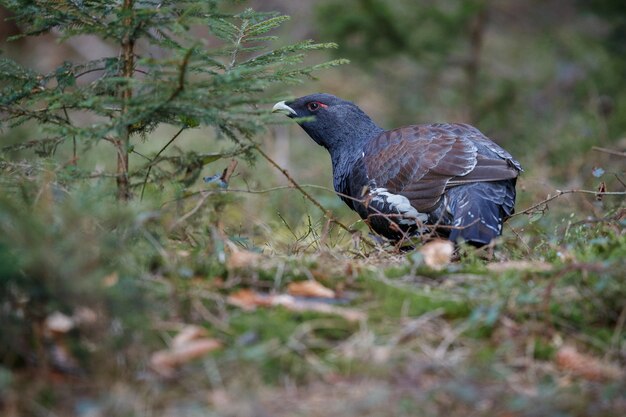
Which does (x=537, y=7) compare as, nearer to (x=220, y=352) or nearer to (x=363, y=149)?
(x=363, y=149)

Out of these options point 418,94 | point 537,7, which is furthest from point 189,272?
point 537,7

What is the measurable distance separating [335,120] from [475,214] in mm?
2099

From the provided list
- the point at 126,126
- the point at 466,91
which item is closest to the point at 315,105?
the point at 126,126

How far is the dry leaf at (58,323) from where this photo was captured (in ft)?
10.5

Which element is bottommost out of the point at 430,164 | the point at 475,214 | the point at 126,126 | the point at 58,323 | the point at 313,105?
the point at 475,214

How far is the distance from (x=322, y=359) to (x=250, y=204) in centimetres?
596

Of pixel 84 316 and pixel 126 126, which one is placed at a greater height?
pixel 126 126

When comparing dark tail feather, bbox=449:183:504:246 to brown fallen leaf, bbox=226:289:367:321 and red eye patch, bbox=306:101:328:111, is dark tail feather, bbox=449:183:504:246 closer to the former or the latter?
red eye patch, bbox=306:101:328:111

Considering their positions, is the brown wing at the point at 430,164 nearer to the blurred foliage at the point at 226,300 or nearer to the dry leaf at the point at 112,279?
the blurred foliage at the point at 226,300

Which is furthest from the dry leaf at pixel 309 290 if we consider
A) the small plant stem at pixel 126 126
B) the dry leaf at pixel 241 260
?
the small plant stem at pixel 126 126

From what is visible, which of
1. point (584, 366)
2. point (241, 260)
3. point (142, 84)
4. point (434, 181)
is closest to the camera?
point (584, 366)

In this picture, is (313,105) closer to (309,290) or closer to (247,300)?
(309,290)

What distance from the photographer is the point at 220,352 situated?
3287 millimetres

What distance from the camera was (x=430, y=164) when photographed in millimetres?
6469
